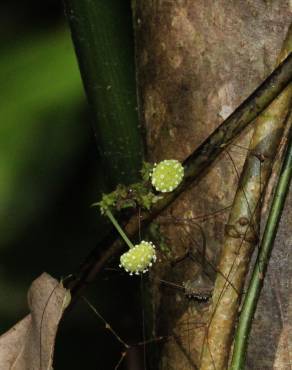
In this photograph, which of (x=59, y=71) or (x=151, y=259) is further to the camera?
(x=59, y=71)

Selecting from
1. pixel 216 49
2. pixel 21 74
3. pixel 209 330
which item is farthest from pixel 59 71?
pixel 209 330

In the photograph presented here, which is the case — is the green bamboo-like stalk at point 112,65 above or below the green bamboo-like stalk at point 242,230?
above

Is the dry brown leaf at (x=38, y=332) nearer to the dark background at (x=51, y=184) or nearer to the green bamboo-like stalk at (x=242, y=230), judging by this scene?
the green bamboo-like stalk at (x=242, y=230)

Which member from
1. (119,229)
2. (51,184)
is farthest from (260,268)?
(51,184)

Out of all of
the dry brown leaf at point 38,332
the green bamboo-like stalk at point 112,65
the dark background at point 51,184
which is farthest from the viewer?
the dark background at point 51,184

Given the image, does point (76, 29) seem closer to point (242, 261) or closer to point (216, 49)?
point (216, 49)

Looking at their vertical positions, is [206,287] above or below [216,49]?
below

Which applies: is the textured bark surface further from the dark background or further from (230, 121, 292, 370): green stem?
the dark background

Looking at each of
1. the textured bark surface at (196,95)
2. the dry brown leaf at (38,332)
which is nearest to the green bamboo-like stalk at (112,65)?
the textured bark surface at (196,95)
